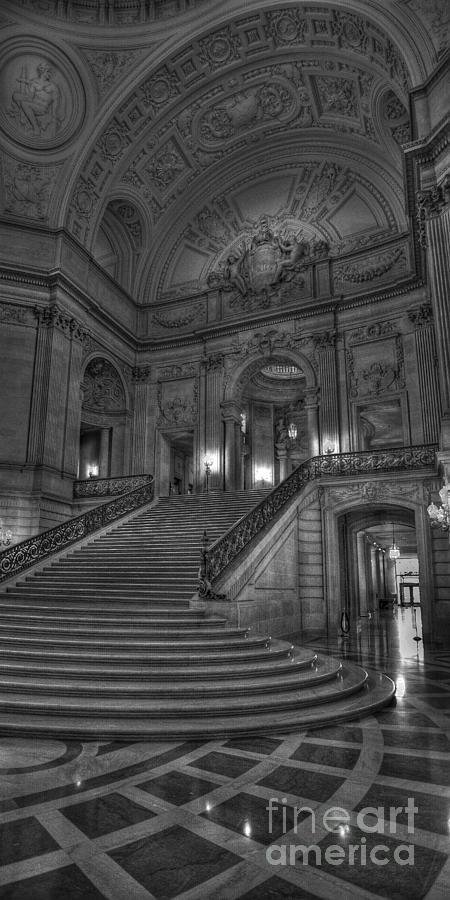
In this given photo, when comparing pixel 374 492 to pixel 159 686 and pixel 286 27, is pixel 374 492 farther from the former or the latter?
pixel 286 27

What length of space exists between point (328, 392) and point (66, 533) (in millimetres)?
9750

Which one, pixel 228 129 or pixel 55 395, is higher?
pixel 228 129

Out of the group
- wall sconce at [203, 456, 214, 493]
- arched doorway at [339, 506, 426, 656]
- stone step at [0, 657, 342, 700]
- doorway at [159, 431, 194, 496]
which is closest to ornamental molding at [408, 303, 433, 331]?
arched doorway at [339, 506, 426, 656]

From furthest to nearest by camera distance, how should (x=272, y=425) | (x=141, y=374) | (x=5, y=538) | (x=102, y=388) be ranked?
(x=272, y=425)
(x=141, y=374)
(x=102, y=388)
(x=5, y=538)

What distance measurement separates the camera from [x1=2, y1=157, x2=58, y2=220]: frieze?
16.2 m

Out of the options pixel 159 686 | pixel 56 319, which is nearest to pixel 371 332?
pixel 56 319

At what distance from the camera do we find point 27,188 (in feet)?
54.0

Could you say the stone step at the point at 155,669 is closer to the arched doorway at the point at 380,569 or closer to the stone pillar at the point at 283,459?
the arched doorway at the point at 380,569

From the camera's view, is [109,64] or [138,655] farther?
[109,64]

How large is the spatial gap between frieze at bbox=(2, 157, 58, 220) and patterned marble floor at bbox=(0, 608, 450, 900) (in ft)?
52.8

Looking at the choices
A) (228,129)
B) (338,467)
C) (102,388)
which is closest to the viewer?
(338,467)

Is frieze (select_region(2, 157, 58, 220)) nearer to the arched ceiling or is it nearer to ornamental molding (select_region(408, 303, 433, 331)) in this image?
the arched ceiling

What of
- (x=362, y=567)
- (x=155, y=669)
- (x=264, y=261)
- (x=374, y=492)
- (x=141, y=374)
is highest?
(x=264, y=261)

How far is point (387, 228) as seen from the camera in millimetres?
18047
